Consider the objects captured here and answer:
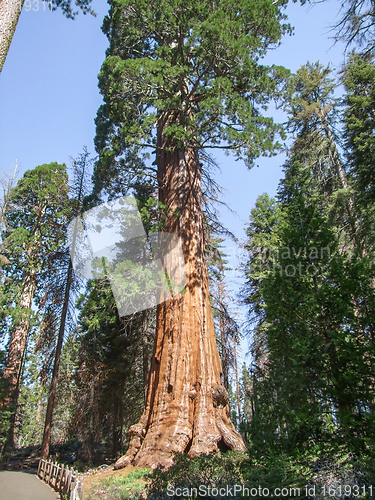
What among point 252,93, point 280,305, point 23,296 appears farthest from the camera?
point 23,296

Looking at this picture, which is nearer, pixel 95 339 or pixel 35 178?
pixel 95 339

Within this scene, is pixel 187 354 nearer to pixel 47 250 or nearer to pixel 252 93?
pixel 252 93

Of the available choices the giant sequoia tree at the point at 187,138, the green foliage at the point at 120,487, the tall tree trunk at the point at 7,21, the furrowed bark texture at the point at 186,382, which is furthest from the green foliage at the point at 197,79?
the green foliage at the point at 120,487

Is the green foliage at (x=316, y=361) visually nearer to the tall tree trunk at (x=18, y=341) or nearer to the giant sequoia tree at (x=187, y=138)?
the giant sequoia tree at (x=187, y=138)

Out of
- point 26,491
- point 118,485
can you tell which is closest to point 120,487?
point 118,485

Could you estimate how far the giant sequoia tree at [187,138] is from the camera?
5957 millimetres

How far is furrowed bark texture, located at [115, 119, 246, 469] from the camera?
5613mm

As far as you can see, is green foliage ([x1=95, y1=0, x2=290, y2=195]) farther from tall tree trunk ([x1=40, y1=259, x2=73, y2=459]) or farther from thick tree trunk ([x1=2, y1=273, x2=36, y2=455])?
thick tree trunk ([x1=2, y1=273, x2=36, y2=455])

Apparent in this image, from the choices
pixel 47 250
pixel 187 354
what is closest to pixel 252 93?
pixel 187 354

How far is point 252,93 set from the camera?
27.1 ft

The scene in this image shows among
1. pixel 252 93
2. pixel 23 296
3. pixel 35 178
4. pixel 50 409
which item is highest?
pixel 35 178

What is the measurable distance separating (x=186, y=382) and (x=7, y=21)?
20.8 ft

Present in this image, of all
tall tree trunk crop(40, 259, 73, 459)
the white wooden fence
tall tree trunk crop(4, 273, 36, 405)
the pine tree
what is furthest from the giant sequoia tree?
tall tree trunk crop(4, 273, 36, 405)

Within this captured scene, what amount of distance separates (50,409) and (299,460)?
11619 millimetres
